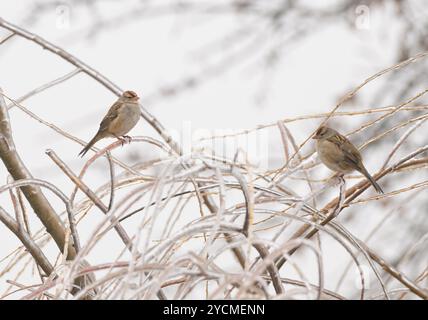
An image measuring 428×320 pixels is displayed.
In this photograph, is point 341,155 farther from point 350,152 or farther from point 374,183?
point 374,183

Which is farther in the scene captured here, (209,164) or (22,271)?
(22,271)

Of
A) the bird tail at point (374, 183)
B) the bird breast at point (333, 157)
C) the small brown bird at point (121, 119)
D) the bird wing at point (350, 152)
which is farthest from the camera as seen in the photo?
the small brown bird at point (121, 119)

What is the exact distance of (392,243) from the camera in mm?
4102

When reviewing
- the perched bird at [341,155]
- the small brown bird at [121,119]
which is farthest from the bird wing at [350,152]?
the small brown bird at [121,119]

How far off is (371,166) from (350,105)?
43 cm

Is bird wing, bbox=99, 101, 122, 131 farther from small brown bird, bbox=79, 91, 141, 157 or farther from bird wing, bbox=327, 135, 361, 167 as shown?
bird wing, bbox=327, 135, 361, 167

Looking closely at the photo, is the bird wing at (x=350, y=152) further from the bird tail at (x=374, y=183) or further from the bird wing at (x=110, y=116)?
the bird wing at (x=110, y=116)

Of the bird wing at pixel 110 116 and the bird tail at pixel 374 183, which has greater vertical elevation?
the bird wing at pixel 110 116

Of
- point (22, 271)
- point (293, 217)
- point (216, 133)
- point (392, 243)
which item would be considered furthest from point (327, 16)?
point (293, 217)

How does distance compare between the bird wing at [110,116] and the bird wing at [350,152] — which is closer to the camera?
the bird wing at [350,152]

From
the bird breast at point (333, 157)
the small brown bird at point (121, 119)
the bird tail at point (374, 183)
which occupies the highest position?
the small brown bird at point (121, 119)

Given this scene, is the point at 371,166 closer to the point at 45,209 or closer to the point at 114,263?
the point at 45,209

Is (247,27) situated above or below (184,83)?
above

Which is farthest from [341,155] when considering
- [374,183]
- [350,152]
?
[374,183]
